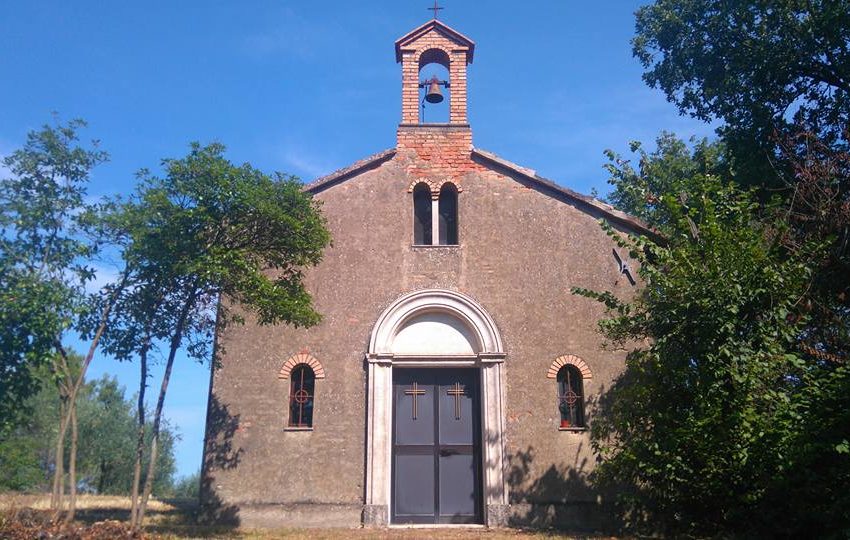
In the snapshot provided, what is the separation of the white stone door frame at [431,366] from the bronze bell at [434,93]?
14.6ft

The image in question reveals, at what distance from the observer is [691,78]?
16031 mm

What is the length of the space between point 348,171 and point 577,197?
4683mm

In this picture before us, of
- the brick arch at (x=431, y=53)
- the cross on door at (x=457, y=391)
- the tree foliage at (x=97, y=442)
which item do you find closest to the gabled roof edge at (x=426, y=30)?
the brick arch at (x=431, y=53)

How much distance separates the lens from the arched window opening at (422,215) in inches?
571

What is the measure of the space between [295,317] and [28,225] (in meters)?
4.24

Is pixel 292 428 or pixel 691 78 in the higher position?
pixel 691 78

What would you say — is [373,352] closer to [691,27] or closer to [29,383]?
[29,383]

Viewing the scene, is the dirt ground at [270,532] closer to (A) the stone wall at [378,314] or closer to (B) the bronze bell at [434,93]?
(A) the stone wall at [378,314]

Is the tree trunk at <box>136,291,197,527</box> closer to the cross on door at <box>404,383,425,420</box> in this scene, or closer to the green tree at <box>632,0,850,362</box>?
the cross on door at <box>404,383,425,420</box>

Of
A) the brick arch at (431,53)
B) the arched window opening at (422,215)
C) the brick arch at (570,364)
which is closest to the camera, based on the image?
the brick arch at (570,364)

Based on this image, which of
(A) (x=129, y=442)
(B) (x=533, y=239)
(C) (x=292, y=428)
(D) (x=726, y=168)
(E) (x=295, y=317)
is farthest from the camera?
(A) (x=129, y=442)

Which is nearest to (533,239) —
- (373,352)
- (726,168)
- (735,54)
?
(373,352)

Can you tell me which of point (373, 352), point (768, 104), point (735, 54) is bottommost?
point (373, 352)

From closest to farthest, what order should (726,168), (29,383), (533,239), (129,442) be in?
(29,383), (533,239), (726,168), (129,442)
